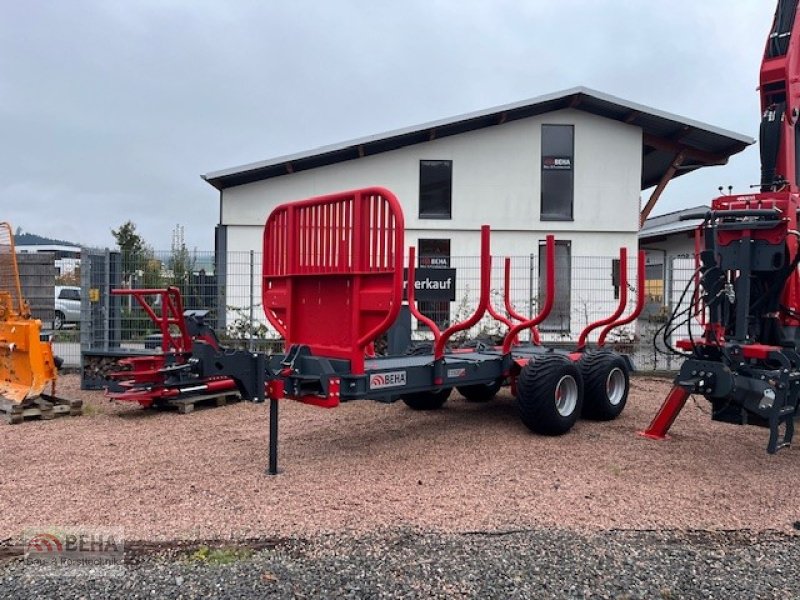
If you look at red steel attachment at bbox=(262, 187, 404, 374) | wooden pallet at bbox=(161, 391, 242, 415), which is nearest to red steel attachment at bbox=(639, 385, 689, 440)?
red steel attachment at bbox=(262, 187, 404, 374)

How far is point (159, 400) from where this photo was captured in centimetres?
776

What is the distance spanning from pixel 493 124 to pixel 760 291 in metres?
10.4

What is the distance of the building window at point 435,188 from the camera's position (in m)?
15.3

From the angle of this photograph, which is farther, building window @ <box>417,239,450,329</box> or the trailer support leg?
building window @ <box>417,239,450,329</box>

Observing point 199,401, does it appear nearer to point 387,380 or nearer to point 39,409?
point 39,409

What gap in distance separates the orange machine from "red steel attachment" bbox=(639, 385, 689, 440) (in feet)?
21.2

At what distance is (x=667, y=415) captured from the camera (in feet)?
20.7

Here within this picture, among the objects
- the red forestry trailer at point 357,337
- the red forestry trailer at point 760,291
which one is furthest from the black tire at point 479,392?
the red forestry trailer at point 760,291

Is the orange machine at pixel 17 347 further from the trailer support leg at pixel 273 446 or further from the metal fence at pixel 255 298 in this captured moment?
the trailer support leg at pixel 273 446

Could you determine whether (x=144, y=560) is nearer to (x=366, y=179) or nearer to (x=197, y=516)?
(x=197, y=516)

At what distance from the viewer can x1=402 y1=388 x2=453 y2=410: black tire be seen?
25.5ft

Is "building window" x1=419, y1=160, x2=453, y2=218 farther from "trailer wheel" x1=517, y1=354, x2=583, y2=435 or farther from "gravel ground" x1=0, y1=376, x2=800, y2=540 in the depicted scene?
"trailer wheel" x1=517, y1=354, x2=583, y2=435

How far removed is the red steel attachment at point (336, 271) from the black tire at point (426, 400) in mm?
2253

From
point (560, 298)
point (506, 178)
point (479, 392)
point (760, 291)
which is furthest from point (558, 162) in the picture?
point (760, 291)
